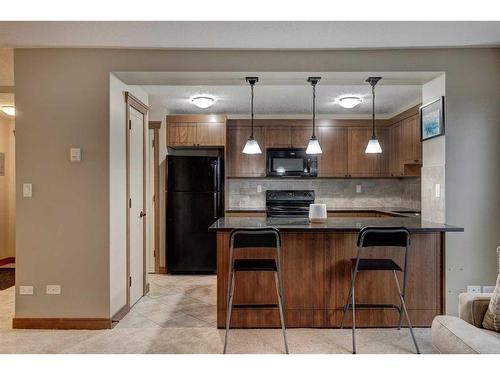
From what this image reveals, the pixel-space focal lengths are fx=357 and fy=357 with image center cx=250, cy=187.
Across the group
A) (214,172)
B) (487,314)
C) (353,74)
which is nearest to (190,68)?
(353,74)

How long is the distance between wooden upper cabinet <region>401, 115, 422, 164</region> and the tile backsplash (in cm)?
88

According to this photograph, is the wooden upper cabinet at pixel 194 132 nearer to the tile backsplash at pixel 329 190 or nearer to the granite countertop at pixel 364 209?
the tile backsplash at pixel 329 190

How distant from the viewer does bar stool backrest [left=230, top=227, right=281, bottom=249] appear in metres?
2.54

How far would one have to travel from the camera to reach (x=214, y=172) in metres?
5.01

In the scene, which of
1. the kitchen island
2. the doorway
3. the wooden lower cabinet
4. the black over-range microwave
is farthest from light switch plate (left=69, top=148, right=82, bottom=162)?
the black over-range microwave

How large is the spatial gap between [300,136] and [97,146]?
10.4ft

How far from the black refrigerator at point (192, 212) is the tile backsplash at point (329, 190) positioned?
2.52 ft

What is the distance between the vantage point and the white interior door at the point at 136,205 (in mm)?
3600

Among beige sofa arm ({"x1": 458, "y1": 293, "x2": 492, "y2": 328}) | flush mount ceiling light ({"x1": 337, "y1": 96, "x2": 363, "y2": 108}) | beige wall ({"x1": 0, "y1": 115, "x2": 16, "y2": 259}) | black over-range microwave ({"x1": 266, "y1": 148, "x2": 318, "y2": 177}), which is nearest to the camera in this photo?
beige sofa arm ({"x1": 458, "y1": 293, "x2": 492, "y2": 328})

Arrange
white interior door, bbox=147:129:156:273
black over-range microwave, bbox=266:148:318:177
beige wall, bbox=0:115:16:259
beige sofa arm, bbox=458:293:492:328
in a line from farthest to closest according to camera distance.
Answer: beige wall, bbox=0:115:16:259 < black over-range microwave, bbox=266:148:318:177 < white interior door, bbox=147:129:156:273 < beige sofa arm, bbox=458:293:492:328

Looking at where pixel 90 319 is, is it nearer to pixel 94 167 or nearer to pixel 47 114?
pixel 94 167

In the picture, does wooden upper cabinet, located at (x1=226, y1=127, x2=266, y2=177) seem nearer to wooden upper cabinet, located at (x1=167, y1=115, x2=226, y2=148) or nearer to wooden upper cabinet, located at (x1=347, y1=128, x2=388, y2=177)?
wooden upper cabinet, located at (x1=167, y1=115, x2=226, y2=148)

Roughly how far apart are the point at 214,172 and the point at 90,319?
100 inches

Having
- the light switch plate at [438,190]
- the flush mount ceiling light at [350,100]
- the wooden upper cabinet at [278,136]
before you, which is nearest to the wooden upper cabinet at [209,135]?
the wooden upper cabinet at [278,136]
